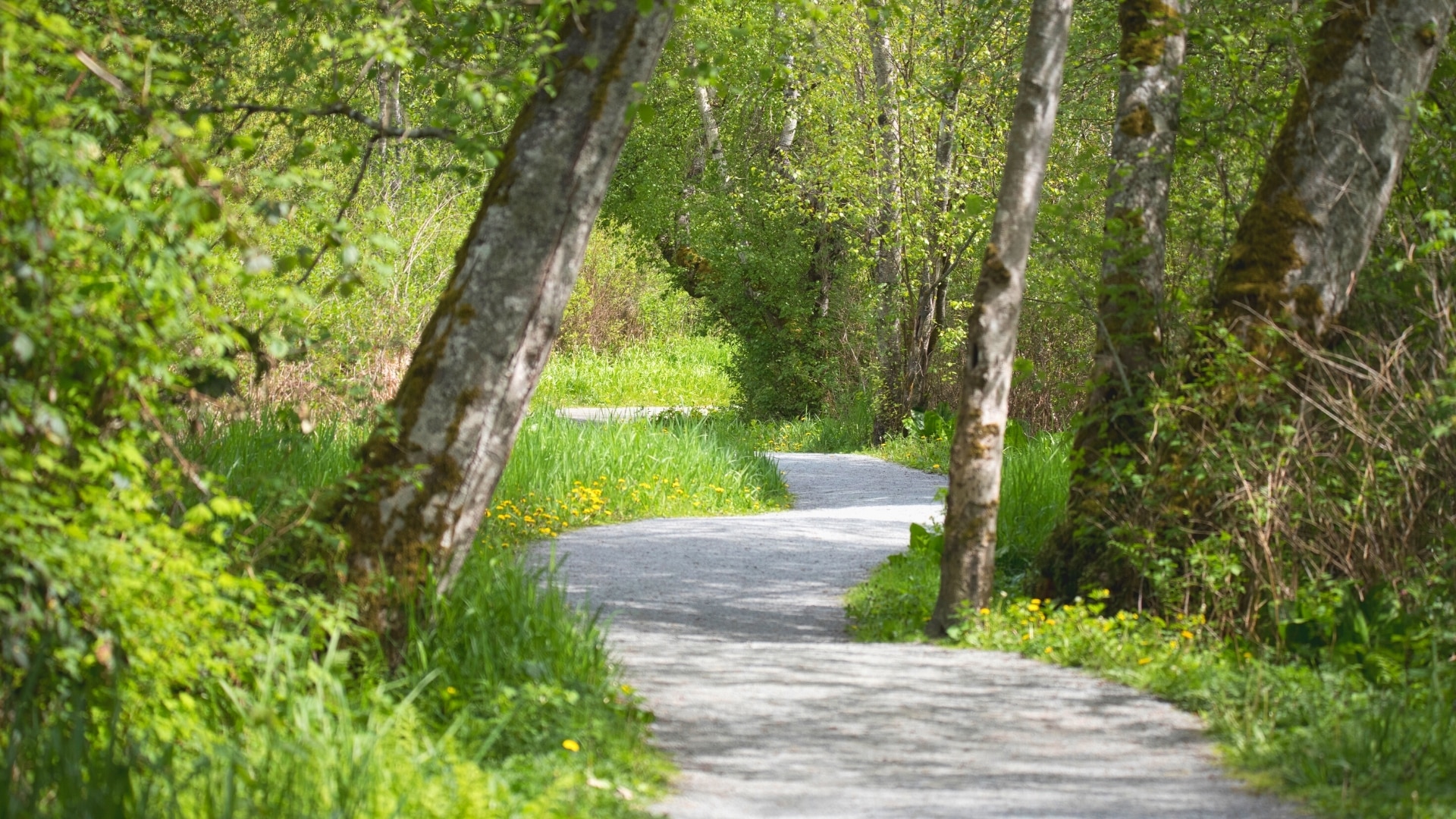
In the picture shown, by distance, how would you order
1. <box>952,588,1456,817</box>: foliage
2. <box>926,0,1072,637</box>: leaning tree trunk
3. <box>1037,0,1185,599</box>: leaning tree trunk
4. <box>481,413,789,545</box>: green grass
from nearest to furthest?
1. <box>952,588,1456,817</box>: foliage
2. <box>926,0,1072,637</box>: leaning tree trunk
3. <box>1037,0,1185,599</box>: leaning tree trunk
4. <box>481,413,789,545</box>: green grass

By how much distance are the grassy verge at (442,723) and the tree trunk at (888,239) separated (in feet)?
39.0

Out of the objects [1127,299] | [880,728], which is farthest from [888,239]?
[880,728]

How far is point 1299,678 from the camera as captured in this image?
580 cm

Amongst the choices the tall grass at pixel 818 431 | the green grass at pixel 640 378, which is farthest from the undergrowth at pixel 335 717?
the green grass at pixel 640 378

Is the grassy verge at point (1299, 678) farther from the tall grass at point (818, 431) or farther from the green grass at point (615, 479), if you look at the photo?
the tall grass at point (818, 431)

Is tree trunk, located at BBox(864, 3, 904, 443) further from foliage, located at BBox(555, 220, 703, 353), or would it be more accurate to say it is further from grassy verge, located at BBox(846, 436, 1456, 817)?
foliage, located at BBox(555, 220, 703, 353)

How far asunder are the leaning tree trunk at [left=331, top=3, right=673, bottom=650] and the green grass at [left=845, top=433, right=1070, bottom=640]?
2998 mm

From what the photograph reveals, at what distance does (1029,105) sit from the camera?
7008mm

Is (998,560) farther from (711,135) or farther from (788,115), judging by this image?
(711,135)

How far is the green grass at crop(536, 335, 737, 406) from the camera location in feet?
92.6

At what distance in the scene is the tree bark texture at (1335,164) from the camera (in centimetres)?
678

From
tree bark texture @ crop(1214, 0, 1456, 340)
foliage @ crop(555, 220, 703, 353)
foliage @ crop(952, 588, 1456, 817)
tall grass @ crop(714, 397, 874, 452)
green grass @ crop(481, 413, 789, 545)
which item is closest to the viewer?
foliage @ crop(952, 588, 1456, 817)

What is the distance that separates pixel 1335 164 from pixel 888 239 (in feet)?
38.0

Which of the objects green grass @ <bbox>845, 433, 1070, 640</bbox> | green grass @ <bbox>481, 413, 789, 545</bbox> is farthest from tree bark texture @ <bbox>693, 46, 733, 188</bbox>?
green grass @ <bbox>845, 433, 1070, 640</bbox>
